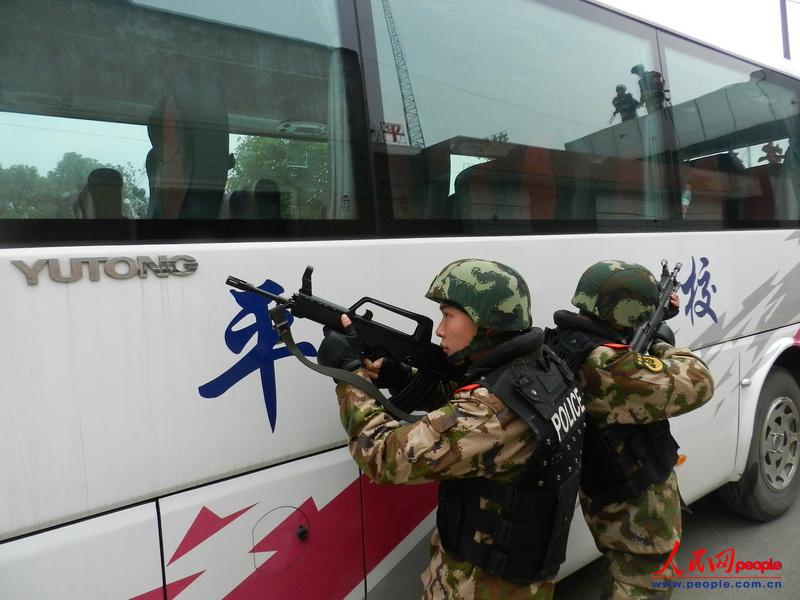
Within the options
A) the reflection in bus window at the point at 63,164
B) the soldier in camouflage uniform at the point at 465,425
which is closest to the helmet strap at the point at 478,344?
the soldier in camouflage uniform at the point at 465,425

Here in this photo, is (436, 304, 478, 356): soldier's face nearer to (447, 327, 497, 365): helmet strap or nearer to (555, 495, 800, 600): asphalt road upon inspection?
(447, 327, 497, 365): helmet strap

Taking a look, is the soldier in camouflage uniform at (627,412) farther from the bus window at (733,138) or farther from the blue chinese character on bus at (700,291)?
the bus window at (733,138)

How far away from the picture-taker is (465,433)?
4.54ft

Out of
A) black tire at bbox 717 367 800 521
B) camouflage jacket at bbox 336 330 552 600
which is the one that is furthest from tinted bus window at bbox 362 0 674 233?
black tire at bbox 717 367 800 521

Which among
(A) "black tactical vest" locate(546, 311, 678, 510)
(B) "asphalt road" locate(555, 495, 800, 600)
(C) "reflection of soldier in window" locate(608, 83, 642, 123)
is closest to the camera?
(A) "black tactical vest" locate(546, 311, 678, 510)

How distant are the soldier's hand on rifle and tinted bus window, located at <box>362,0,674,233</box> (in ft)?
1.74

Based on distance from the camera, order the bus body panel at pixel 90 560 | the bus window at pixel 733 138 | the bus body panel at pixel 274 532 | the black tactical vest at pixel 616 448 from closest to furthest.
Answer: the bus body panel at pixel 90 560 < the bus body panel at pixel 274 532 < the black tactical vest at pixel 616 448 < the bus window at pixel 733 138

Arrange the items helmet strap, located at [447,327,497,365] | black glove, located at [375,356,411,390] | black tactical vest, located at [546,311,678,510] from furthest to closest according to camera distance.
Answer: black tactical vest, located at [546,311,678,510] → black glove, located at [375,356,411,390] → helmet strap, located at [447,327,497,365]

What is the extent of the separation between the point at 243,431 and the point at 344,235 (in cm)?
64

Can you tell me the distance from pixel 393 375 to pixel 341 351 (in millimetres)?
292

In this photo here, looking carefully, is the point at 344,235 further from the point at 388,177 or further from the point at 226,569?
the point at 226,569

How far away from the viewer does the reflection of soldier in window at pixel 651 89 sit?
2.80 m

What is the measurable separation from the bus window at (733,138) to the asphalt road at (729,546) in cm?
183

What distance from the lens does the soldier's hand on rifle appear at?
4.87 feet
